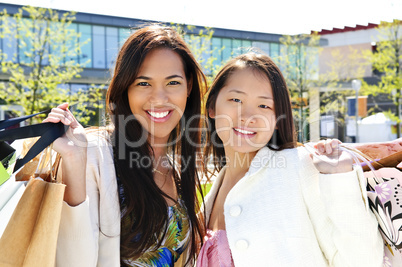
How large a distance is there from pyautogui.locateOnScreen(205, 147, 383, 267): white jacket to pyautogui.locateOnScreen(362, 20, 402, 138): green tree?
15238mm

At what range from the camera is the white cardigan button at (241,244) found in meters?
1.84

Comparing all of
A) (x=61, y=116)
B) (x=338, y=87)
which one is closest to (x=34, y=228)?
(x=61, y=116)

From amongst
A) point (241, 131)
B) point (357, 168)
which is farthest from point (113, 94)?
point (357, 168)

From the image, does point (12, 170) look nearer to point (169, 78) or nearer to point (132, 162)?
point (132, 162)

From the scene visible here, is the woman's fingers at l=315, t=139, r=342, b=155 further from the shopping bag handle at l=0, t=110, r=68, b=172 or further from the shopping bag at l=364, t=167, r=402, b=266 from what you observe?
the shopping bag handle at l=0, t=110, r=68, b=172

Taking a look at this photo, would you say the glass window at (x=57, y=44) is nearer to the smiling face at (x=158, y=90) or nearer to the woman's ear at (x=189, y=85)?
the woman's ear at (x=189, y=85)

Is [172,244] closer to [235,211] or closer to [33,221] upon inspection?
[235,211]

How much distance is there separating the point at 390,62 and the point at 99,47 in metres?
14.5

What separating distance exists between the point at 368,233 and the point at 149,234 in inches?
41.6

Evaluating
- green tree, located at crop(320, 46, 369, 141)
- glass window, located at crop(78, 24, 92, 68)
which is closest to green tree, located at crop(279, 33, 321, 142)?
green tree, located at crop(320, 46, 369, 141)

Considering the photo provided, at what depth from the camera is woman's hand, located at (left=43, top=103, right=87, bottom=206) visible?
63.4 inches

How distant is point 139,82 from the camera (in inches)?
85.9

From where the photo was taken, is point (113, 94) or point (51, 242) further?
point (113, 94)

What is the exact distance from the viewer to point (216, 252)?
2.03 meters
